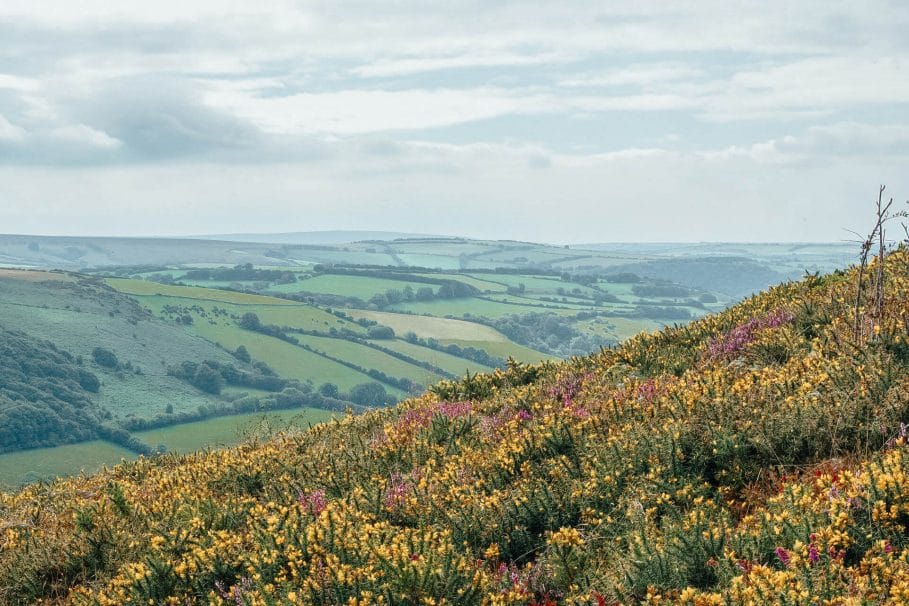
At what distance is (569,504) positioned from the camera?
7223 millimetres

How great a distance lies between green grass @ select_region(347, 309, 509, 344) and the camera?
390 ft

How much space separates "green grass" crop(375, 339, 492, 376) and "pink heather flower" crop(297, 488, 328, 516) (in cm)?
8029

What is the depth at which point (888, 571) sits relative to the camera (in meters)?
4.58

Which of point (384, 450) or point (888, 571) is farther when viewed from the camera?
point (384, 450)

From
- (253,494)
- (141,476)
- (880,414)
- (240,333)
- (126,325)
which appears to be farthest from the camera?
(126,325)

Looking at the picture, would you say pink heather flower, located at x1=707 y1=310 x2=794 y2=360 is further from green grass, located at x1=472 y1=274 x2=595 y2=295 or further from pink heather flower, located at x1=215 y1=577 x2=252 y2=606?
green grass, located at x1=472 y1=274 x2=595 y2=295

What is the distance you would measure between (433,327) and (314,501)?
11797cm

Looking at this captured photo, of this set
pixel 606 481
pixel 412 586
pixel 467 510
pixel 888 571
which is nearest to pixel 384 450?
pixel 467 510

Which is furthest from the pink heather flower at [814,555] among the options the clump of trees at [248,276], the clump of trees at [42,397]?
the clump of trees at [248,276]

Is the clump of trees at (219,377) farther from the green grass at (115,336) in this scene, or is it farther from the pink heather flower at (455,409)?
the pink heather flower at (455,409)

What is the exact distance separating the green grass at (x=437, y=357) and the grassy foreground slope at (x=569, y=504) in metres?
79.0

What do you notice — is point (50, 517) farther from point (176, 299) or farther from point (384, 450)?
point (176, 299)

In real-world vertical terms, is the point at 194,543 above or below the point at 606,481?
below

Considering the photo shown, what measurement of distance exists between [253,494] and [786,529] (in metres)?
6.44
